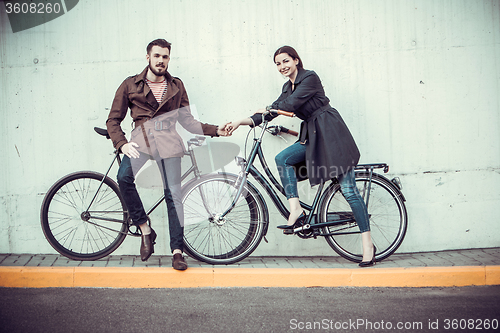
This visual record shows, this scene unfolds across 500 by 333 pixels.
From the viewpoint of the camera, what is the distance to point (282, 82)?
4453 millimetres

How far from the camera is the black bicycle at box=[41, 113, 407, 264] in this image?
3.76 meters

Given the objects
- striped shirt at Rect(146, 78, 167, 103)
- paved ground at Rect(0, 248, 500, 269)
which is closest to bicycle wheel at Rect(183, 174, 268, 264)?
paved ground at Rect(0, 248, 500, 269)

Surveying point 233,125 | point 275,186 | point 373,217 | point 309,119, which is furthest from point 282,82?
point 373,217

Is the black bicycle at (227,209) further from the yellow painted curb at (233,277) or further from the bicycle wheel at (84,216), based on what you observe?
the yellow painted curb at (233,277)

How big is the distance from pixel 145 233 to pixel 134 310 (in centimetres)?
93

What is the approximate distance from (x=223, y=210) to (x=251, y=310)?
109 centimetres

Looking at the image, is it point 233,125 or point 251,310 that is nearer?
point 251,310

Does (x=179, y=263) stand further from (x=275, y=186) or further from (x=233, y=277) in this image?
(x=275, y=186)

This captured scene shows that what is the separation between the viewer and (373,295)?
128 inches

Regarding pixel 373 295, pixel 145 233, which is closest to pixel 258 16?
pixel 145 233

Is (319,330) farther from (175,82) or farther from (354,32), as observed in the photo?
(354,32)

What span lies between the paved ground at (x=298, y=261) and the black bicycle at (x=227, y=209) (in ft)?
0.41

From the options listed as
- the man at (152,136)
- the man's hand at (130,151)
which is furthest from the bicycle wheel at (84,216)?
the man's hand at (130,151)

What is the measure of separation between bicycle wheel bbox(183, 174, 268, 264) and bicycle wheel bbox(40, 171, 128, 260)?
68 centimetres
